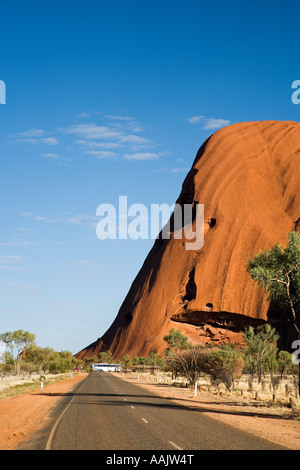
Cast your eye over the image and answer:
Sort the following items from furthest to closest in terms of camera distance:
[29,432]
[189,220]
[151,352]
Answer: [189,220] → [151,352] → [29,432]

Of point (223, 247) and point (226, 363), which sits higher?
point (223, 247)

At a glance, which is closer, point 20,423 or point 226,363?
point 20,423

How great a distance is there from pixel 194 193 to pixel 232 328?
30.9 metres

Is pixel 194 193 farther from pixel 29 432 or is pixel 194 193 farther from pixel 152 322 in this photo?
pixel 29 432

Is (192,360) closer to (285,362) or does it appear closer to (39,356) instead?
(285,362)

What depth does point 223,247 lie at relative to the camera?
333 feet

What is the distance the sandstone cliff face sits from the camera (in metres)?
98.6

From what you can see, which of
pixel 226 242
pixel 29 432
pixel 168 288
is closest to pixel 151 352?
pixel 168 288

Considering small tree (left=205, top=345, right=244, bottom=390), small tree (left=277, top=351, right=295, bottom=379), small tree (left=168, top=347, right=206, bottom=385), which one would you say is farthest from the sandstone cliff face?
small tree (left=205, top=345, right=244, bottom=390)

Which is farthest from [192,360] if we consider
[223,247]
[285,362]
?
[223,247]

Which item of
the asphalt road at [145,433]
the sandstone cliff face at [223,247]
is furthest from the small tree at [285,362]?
the asphalt road at [145,433]

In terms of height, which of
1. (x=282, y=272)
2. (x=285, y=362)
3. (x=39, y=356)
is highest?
(x=282, y=272)

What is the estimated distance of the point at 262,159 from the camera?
11400 cm
